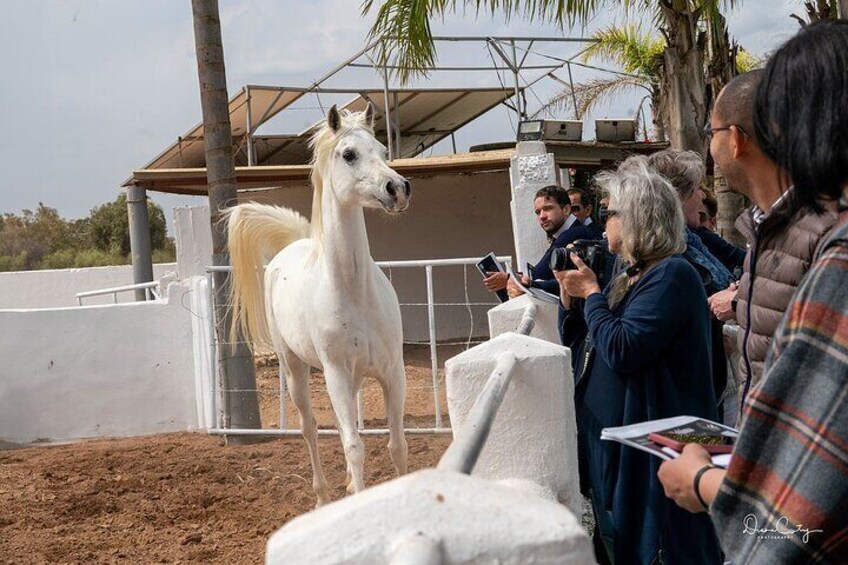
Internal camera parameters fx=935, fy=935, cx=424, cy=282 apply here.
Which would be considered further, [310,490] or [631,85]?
[631,85]

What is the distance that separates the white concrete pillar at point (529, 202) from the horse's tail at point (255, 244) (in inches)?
112

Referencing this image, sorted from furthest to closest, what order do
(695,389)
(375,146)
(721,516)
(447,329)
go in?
1. (447,329)
2. (375,146)
3. (695,389)
4. (721,516)

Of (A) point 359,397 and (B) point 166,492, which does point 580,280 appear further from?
(A) point 359,397

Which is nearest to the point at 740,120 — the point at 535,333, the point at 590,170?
the point at 535,333

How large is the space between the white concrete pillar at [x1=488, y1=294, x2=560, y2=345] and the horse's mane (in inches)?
75.3

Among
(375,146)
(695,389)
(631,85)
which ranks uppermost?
(631,85)

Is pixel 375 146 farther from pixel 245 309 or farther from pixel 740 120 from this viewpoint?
pixel 740 120

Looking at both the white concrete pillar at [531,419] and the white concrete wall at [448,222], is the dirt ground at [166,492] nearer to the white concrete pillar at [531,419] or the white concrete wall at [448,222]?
the white concrete pillar at [531,419]

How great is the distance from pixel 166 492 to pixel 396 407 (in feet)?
7.12

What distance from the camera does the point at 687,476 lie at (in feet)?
4.94

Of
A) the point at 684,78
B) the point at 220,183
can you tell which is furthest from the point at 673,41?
the point at 220,183

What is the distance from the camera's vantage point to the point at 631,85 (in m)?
19.1

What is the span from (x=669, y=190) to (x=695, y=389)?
0.57 m
